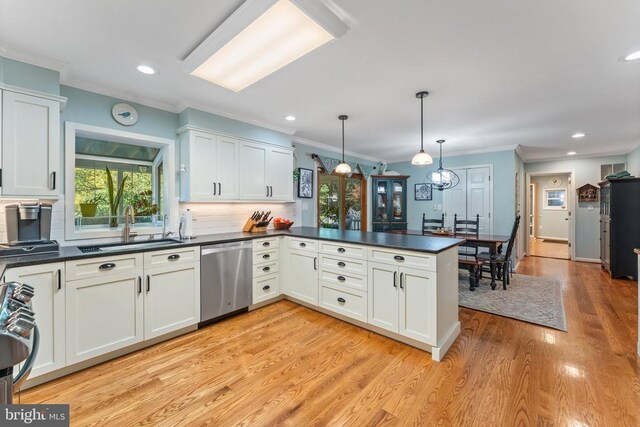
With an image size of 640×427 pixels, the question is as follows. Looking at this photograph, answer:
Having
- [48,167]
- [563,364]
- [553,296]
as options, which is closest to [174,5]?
[48,167]

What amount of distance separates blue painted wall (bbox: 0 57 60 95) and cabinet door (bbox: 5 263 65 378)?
147 centimetres

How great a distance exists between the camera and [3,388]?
886 millimetres

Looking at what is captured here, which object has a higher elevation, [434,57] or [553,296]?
[434,57]

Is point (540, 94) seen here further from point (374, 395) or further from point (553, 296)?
point (374, 395)

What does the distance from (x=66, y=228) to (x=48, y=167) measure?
618mm

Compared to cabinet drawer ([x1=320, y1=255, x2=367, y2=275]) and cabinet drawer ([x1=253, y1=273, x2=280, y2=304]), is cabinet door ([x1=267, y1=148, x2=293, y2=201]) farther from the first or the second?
cabinet drawer ([x1=320, y1=255, x2=367, y2=275])

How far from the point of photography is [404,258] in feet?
8.16

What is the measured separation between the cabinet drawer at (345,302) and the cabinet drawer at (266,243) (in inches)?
34.2

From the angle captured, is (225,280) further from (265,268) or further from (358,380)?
(358,380)

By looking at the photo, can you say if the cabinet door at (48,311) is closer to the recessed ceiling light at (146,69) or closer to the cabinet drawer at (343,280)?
the recessed ceiling light at (146,69)

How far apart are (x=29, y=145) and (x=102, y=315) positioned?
1.50 metres

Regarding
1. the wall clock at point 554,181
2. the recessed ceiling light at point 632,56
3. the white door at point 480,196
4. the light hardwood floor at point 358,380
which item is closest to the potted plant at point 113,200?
the light hardwood floor at point 358,380

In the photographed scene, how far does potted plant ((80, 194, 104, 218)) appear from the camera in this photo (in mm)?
2811


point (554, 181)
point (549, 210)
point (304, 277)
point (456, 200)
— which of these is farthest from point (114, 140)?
point (549, 210)
